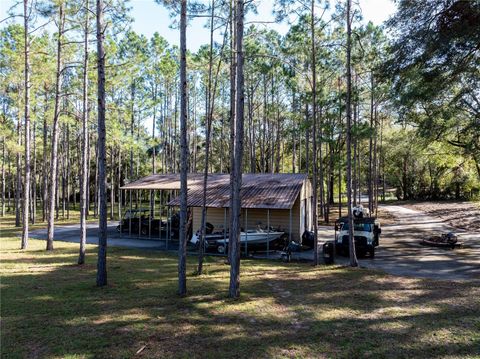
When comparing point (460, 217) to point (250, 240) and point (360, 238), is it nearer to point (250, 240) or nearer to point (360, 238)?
point (360, 238)

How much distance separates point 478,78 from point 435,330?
8.85m

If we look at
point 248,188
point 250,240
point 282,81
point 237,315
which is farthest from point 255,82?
point 237,315

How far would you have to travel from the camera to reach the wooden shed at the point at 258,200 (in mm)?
16844

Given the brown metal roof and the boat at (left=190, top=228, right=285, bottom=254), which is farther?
the brown metal roof

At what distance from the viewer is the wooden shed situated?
16844 mm

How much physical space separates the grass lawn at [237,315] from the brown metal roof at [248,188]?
5239 mm

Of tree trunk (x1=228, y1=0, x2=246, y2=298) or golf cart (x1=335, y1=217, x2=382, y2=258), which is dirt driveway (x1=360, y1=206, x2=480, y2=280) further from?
tree trunk (x1=228, y1=0, x2=246, y2=298)

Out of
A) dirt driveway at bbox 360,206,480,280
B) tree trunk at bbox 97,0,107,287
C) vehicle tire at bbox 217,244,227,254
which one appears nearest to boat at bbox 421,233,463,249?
dirt driveway at bbox 360,206,480,280

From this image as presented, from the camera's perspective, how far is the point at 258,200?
16.9 metres

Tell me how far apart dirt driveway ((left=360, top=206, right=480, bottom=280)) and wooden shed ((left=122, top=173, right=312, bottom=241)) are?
4.27 metres

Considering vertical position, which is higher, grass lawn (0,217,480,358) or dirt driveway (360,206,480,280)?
grass lawn (0,217,480,358)

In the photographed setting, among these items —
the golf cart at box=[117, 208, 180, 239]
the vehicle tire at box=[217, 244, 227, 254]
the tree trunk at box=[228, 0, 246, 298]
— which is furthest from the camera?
the golf cart at box=[117, 208, 180, 239]

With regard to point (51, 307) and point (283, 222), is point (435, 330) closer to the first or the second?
point (51, 307)

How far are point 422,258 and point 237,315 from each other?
34.1 feet
